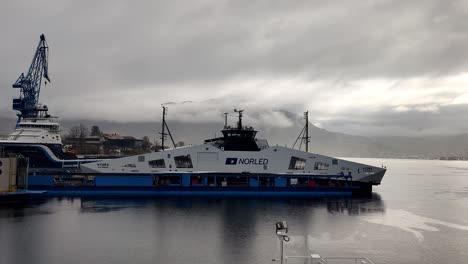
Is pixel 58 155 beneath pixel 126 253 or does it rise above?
above

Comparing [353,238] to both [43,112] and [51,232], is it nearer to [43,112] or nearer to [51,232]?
[51,232]

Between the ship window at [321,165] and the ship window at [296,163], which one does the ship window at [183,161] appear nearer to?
the ship window at [296,163]

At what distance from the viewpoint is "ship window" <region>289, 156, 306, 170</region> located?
60656 millimetres

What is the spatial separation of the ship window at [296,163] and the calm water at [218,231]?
30.5 ft

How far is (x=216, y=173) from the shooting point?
192ft

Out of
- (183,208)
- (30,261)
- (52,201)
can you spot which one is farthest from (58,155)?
(30,261)

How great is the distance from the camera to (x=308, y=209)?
4619cm

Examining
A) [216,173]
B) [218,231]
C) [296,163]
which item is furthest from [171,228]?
[296,163]

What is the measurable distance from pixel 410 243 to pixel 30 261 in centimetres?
2748

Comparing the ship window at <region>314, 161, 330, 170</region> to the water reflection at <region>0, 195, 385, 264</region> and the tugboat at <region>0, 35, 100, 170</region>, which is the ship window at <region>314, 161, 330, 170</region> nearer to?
the water reflection at <region>0, 195, 385, 264</region>

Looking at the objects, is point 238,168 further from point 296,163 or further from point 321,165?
point 321,165

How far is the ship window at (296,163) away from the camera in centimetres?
6066

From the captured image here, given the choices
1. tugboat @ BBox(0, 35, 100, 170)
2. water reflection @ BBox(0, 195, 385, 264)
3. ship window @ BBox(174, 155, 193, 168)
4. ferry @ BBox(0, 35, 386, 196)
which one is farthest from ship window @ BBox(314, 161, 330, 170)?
tugboat @ BBox(0, 35, 100, 170)

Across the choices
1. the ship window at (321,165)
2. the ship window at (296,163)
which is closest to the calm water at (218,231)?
the ship window at (296,163)
